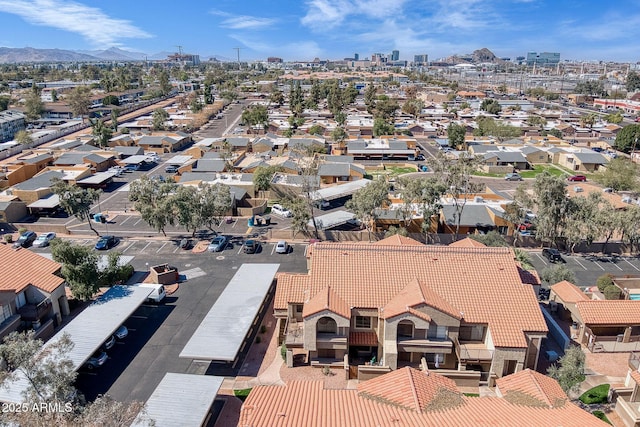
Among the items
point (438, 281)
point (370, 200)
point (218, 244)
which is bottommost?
point (218, 244)

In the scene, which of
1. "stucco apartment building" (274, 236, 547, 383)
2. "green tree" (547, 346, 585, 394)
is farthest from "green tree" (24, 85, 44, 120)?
"green tree" (547, 346, 585, 394)

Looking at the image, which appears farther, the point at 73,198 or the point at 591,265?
the point at 73,198

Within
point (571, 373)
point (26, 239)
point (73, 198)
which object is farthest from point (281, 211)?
point (571, 373)

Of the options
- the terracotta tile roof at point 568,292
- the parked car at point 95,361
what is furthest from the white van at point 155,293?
the terracotta tile roof at point 568,292

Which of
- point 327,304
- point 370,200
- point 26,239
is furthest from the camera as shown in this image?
point 26,239

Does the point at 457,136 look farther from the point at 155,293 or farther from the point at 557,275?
the point at 155,293

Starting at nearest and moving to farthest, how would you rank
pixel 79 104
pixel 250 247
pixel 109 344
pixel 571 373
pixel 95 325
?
pixel 571 373, pixel 95 325, pixel 109 344, pixel 250 247, pixel 79 104

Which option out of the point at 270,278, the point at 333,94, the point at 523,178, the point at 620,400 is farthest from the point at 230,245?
the point at 333,94
